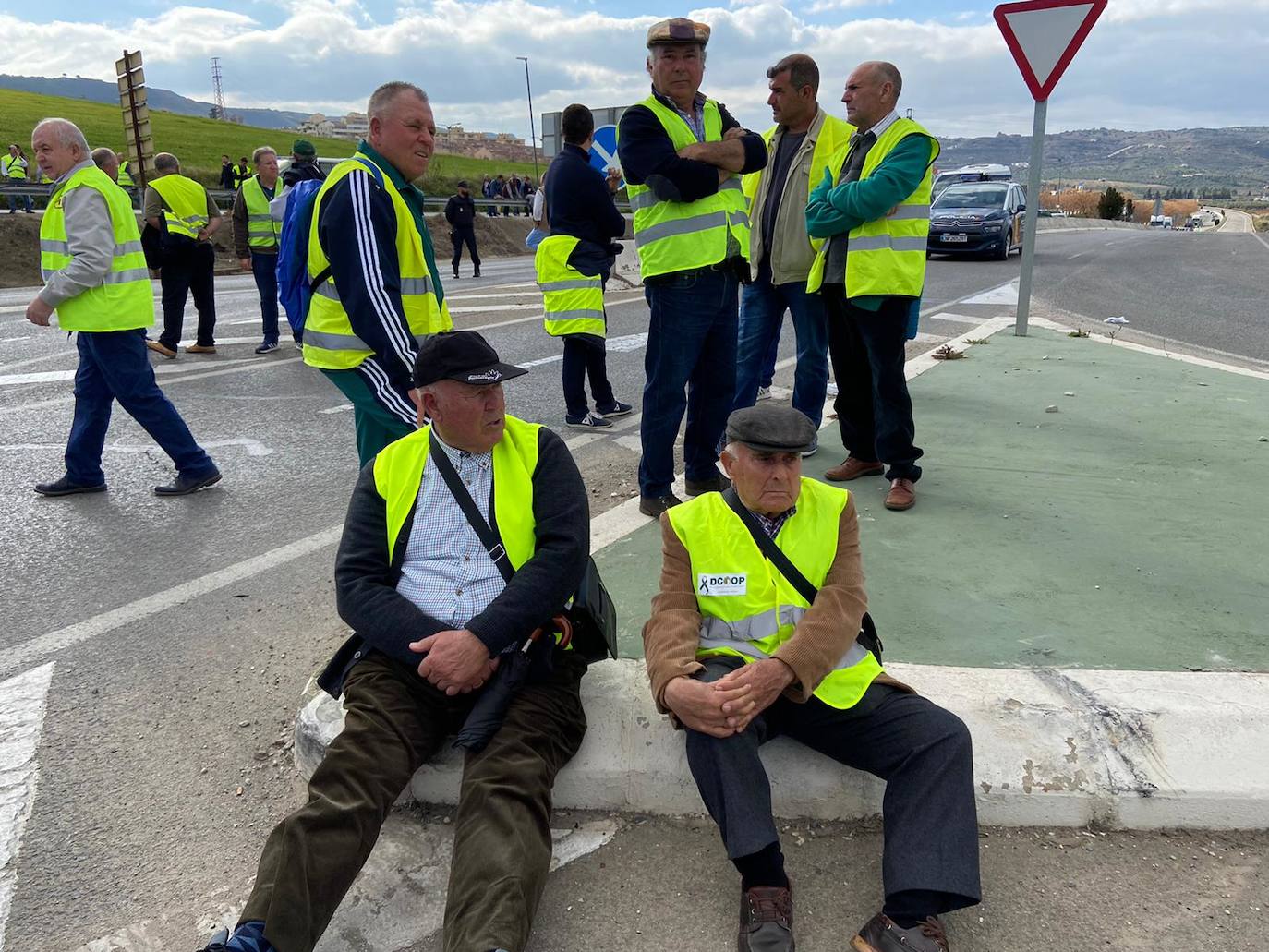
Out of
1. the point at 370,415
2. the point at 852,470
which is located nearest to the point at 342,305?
the point at 370,415

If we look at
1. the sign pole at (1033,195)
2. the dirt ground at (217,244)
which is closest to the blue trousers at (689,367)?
the sign pole at (1033,195)

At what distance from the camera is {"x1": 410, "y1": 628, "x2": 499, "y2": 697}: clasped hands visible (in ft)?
8.47

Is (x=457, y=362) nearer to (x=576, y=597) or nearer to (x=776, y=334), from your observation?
(x=576, y=597)

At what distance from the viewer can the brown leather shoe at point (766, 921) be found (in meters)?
2.13

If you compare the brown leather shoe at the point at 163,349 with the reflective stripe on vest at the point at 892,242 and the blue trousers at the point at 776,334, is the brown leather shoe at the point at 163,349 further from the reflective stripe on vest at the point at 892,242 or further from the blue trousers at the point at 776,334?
the reflective stripe on vest at the point at 892,242

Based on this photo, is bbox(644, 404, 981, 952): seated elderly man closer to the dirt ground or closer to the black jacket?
the black jacket

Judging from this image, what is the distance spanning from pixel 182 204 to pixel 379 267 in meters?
7.31

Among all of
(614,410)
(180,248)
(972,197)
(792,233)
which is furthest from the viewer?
(972,197)

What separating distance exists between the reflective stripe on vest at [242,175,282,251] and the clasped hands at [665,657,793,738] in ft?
29.6

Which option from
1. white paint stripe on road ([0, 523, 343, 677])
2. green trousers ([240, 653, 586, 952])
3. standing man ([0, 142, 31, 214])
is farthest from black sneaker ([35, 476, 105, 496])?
standing man ([0, 142, 31, 214])

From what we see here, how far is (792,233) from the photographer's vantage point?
5.42 metres

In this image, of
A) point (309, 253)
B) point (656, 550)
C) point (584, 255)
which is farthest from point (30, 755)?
point (584, 255)

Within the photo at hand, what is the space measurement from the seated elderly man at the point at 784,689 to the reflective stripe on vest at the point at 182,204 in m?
8.48

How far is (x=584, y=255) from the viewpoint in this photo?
6617 mm
